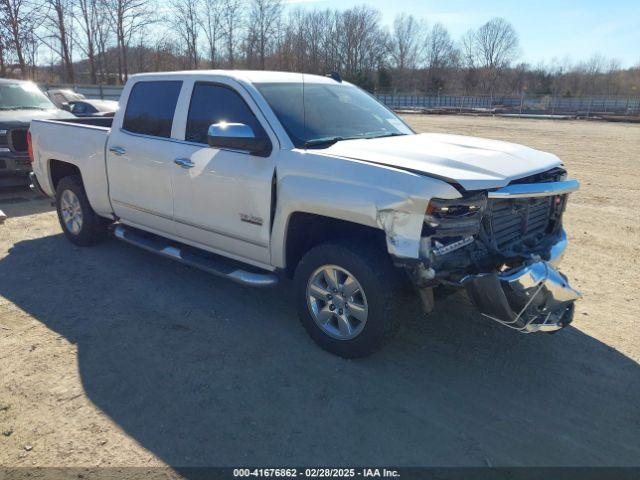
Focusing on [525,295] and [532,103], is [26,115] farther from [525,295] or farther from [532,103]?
[532,103]

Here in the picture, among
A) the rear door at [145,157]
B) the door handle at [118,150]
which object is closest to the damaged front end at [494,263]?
the rear door at [145,157]

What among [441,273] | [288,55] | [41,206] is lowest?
[41,206]

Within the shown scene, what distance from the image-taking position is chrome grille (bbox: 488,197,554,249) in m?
3.51

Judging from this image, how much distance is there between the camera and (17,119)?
9.23 metres

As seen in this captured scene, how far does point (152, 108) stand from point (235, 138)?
1.71 meters

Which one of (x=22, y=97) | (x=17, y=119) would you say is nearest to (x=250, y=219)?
(x=17, y=119)

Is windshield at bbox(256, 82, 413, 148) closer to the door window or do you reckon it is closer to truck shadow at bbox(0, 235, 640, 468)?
the door window

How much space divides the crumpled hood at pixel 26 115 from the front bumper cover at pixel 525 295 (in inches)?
328

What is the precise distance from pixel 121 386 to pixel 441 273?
7.35 feet

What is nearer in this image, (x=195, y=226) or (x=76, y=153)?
(x=195, y=226)

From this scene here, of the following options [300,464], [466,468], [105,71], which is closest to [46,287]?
[300,464]

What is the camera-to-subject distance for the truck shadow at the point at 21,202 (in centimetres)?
809

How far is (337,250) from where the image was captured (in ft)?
11.7

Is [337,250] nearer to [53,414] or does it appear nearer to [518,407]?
[518,407]
